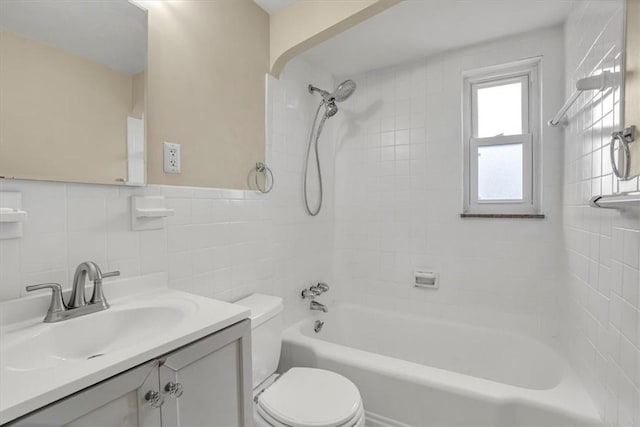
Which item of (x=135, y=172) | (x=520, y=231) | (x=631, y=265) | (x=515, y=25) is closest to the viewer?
(x=631, y=265)

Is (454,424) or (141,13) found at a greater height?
(141,13)

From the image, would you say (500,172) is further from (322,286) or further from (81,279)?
→ (81,279)

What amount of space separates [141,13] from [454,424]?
215 centimetres

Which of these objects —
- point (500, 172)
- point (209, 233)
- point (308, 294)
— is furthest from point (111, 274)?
point (500, 172)

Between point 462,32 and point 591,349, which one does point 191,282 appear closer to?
point 591,349

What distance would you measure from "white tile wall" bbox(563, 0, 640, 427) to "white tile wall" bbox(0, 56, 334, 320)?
153cm

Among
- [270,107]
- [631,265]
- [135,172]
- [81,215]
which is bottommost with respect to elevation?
[631,265]

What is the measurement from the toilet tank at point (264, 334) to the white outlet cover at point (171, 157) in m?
0.73

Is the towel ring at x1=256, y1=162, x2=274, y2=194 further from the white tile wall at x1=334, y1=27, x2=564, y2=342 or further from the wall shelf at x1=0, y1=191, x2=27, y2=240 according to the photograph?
the wall shelf at x1=0, y1=191, x2=27, y2=240

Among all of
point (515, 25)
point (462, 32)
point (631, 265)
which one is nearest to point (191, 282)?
point (631, 265)

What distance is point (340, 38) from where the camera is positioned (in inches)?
79.8

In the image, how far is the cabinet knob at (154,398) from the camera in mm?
736

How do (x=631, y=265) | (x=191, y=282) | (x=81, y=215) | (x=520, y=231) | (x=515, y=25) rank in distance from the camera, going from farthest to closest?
(x=520, y=231), (x=515, y=25), (x=191, y=282), (x=81, y=215), (x=631, y=265)

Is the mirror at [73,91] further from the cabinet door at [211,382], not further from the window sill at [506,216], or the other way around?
the window sill at [506,216]
